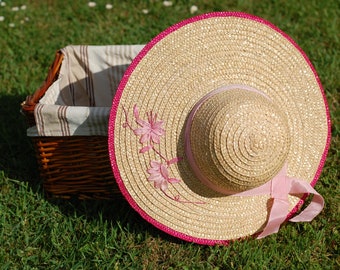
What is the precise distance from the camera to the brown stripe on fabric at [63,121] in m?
2.15

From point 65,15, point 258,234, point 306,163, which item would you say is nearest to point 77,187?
point 258,234

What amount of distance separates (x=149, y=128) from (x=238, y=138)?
329mm

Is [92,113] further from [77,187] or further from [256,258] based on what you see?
[256,258]

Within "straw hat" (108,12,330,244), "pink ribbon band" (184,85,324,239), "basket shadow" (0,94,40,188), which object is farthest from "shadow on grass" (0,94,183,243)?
"pink ribbon band" (184,85,324,239)

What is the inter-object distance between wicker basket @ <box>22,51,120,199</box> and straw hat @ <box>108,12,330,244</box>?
9.0 inches

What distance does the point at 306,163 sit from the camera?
2238 millimetres

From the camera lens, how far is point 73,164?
233 cm

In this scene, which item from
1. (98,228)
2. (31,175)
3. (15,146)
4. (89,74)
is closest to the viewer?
(98,228)

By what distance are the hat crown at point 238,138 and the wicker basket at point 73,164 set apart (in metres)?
0.43

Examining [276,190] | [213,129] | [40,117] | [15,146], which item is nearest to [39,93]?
[40,117]

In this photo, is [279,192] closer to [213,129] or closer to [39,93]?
[213,129]

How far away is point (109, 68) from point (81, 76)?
15 centimetres

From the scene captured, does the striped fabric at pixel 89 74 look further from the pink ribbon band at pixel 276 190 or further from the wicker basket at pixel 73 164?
the pink ribbon band at pixel 276 190

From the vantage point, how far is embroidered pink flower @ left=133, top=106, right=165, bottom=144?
2.05 metres
